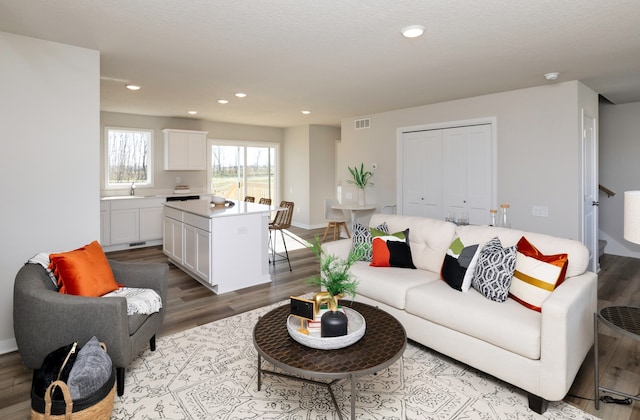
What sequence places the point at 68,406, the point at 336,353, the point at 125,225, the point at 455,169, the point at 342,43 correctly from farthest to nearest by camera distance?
the point at 125,225
the point at 455,169
the point at 342,43
the point at 336,353
the point at 68,406

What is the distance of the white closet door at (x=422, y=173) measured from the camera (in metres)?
5.69

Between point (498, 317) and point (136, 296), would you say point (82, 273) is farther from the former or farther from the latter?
point (498, 317)

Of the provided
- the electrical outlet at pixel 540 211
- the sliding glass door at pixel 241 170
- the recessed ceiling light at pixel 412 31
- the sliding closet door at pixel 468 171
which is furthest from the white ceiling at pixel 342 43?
the sliding glass door at pixel 241 170

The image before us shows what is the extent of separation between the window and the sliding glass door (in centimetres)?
131

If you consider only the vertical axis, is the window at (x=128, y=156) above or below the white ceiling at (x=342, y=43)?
below

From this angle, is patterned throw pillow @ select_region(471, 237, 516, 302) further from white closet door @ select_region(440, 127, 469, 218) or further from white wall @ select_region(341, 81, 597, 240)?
white closet door @ select_region(440, 127, 469, 218)

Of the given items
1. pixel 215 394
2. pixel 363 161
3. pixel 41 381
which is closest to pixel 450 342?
pixel 215 394

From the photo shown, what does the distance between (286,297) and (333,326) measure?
2113 mm

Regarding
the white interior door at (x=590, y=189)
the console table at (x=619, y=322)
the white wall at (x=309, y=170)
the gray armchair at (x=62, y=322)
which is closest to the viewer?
the console table at (x=619, y=322)

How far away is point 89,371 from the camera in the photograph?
1826mm

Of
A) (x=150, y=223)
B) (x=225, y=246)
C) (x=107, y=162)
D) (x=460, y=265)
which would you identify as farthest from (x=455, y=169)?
(x=107, y=162)

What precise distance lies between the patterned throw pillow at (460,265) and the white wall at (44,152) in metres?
3.05

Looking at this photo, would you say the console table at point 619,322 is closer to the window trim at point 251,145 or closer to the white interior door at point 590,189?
the white interior door at point 590,189

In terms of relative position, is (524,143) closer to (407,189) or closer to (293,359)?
(407,189)
